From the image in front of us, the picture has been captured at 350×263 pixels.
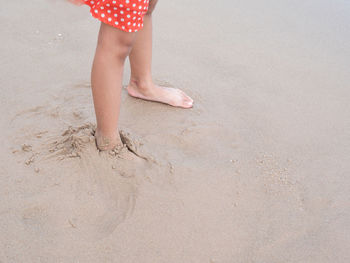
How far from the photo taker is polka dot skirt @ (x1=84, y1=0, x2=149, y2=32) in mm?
1103

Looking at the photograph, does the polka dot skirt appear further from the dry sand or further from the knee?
the dry sand

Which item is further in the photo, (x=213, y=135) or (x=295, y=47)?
(x=295, y=47)

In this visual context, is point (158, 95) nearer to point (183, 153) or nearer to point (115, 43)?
point (183, 153)

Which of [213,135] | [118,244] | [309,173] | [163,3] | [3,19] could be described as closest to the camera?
[118,244]

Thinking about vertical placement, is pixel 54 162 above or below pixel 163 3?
below

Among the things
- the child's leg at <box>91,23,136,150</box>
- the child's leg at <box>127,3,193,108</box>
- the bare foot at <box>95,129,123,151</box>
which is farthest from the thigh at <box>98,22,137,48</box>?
the child's leg at <box>127,3,193,108</box>

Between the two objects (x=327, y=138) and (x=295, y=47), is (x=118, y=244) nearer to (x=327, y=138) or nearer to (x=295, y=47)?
(x=327, y=138)

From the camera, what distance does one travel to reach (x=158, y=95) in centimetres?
179

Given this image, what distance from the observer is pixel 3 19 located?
89.7 inches

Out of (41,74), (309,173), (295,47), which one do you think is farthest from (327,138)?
(41,74)

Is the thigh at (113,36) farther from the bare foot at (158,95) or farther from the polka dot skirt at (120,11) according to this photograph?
the bare foot at (158,95)

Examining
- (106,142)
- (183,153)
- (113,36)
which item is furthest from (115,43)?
(183,153)

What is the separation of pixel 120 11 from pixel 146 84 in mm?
657

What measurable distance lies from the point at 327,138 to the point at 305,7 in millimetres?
1421
